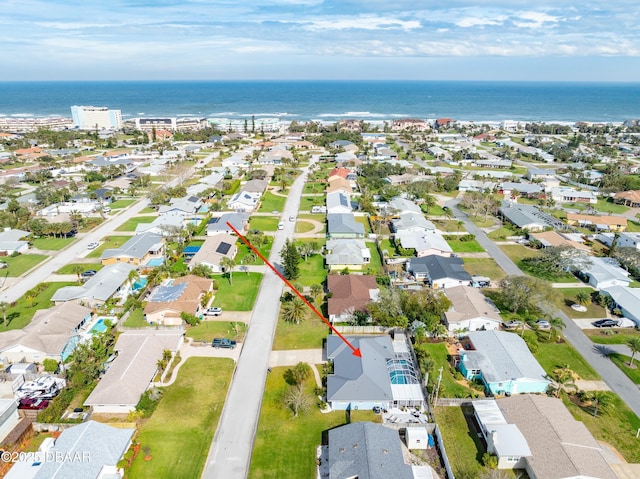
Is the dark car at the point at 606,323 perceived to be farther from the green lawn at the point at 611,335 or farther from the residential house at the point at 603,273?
the residential house at the point at 603,273

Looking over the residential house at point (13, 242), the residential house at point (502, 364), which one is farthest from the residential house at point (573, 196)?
the residential house at point (13, 242)

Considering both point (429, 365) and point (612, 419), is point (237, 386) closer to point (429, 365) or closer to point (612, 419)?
point (429, 365)

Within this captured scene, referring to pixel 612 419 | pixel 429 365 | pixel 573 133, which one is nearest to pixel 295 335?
pixel 429 365

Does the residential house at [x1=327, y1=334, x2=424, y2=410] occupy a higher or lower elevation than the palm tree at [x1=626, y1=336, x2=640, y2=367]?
lower

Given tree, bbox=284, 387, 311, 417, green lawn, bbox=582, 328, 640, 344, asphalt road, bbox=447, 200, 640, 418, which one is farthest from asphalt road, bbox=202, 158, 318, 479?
green lawn, bbox=582, 328, 640, 344

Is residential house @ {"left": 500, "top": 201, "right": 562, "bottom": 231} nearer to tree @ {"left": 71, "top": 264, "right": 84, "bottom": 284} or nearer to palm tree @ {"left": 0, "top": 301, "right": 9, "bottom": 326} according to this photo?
tree @ {"left": 71, "top": 264, "right": 84, "bottom": 284}
